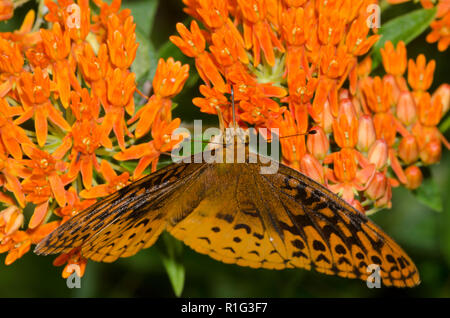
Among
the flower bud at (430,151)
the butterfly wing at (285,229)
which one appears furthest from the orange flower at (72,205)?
the flower bud at (430,151)

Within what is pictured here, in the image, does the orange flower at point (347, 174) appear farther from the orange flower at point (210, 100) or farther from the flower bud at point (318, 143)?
the orange flower at point (210, 100)

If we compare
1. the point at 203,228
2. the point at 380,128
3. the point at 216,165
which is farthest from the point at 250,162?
the point at 380,128

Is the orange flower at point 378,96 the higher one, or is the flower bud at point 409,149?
the orange flower at point 378,96

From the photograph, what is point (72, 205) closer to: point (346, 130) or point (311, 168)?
point (311, 168)

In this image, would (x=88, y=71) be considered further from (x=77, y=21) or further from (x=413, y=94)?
(x=413, y=94)

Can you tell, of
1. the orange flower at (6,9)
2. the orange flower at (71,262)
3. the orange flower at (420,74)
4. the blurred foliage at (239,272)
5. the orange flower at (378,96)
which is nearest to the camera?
the orange flower at (71,262)

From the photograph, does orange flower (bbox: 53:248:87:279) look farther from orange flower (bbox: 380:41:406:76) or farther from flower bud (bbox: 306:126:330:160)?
orange flower (bbox: 380:41:406:76)
